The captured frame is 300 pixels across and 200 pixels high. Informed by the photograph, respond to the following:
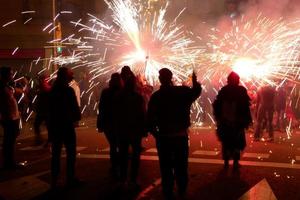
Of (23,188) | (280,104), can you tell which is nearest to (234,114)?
(23,188)

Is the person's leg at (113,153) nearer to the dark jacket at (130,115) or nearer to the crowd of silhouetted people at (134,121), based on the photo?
Answer: the crowd of silhouetted people at (134,121)

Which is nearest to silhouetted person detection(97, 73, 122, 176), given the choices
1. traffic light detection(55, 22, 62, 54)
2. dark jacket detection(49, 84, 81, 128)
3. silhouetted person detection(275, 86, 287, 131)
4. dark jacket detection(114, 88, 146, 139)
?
dark jacket detection(114, 88, 146, 139)

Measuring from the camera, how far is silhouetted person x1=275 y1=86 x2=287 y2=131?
1600 cm

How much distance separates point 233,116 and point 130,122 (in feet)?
6.97

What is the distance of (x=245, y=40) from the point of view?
17.4 meters

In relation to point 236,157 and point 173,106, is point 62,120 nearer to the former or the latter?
point 173,106

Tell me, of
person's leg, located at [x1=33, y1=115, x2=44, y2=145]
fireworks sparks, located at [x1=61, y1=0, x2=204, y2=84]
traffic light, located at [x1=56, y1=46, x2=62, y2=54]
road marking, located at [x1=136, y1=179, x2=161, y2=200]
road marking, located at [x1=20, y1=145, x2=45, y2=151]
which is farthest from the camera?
traffic light, located at [x1=56, y1=46, x2=62, y2=54]

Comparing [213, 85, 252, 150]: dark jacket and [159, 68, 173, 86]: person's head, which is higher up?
[159, 68, 173, 86]: person's head

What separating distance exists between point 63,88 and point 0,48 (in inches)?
826

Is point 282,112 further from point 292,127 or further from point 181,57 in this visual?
point 181,57

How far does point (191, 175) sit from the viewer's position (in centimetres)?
887

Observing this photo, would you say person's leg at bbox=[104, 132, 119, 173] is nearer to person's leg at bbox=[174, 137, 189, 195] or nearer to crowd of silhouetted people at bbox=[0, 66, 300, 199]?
crowd of silhouetted people at bbox=[0, 66, 300, 199]

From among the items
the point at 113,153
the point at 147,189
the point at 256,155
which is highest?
the point at 113,153

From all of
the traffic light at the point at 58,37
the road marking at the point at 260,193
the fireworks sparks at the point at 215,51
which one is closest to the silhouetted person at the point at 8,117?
the road marking at the point at 260,193
